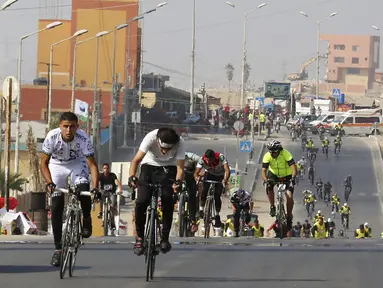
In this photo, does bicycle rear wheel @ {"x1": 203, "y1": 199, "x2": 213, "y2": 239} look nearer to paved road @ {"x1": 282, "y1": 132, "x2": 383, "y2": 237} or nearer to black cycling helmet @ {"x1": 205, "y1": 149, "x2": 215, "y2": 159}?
black cycling helmet @ {"x1": 205, "y1": 149, "x2": 215, "y2": 159}

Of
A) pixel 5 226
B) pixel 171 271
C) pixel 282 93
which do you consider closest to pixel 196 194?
pixel 5 226

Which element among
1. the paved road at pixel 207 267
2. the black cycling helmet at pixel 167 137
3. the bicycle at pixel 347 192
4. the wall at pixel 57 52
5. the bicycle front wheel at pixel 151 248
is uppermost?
the wall at pixel 57 52

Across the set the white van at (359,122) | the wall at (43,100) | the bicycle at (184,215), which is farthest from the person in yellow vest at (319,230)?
the white van at (359,122)

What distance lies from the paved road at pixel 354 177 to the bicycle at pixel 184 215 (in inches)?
1332

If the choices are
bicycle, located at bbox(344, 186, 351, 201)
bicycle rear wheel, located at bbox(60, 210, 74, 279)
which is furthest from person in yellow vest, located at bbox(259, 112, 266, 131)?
bicycle rear wheel, located at bbox(60, 210, 74, 279)

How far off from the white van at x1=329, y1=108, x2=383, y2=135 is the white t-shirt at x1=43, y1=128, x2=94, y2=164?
9854 cm

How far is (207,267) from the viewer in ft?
A: 47.5

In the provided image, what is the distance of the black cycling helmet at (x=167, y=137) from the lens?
13188 millimetres

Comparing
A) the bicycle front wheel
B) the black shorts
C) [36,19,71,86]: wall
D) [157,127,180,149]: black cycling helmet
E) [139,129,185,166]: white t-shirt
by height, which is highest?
[36,19,71,86]: wall

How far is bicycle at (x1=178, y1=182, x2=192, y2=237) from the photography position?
21266 mm

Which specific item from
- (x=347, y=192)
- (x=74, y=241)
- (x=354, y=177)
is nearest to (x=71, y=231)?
(x=74, y=241)

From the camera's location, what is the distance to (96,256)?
15625 millimetres

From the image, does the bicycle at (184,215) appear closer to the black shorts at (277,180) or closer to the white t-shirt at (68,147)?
the black shorts at (277,180)

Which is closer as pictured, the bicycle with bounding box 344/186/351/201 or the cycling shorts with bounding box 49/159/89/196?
the cycling shorts with bounding box 49/159/89/196
